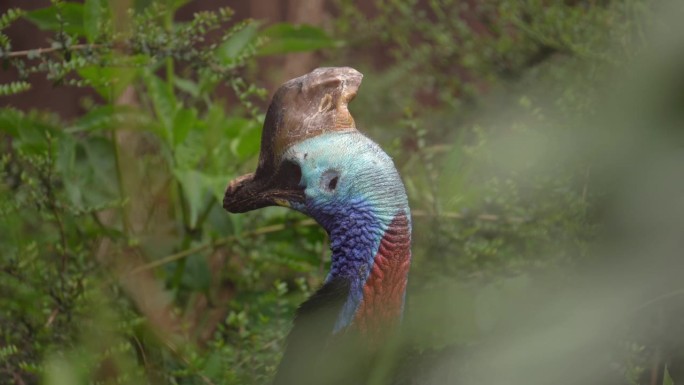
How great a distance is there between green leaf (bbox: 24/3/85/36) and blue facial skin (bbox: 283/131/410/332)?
731 millimetres

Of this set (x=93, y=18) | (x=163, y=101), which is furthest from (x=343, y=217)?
(x=163, y=101)

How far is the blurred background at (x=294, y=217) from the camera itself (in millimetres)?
990

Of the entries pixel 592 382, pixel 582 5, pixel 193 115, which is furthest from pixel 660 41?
pixel 582 5

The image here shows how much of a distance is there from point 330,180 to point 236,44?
0.78 metres

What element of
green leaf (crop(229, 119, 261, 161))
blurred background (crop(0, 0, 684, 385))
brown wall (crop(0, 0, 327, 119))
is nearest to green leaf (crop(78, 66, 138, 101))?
blurred background (crop(0, 0, 684, 385))

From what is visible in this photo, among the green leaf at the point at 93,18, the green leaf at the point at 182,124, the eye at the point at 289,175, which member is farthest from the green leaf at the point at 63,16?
the eye at the point at 289,175

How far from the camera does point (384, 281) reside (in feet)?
4.36

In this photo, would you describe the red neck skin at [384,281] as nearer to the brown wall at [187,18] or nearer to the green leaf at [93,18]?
the green leaf at [93,18]

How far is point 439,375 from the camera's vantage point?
1245 millimetres

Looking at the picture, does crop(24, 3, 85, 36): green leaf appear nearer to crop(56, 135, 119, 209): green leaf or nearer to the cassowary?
crop(56, 135, 119, 209): green leaf

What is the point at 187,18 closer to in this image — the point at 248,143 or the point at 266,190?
the point at 248,143

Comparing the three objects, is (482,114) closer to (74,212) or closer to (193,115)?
(193,115)

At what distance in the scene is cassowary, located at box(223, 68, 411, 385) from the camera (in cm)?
131

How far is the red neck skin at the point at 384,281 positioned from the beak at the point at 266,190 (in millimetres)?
127
